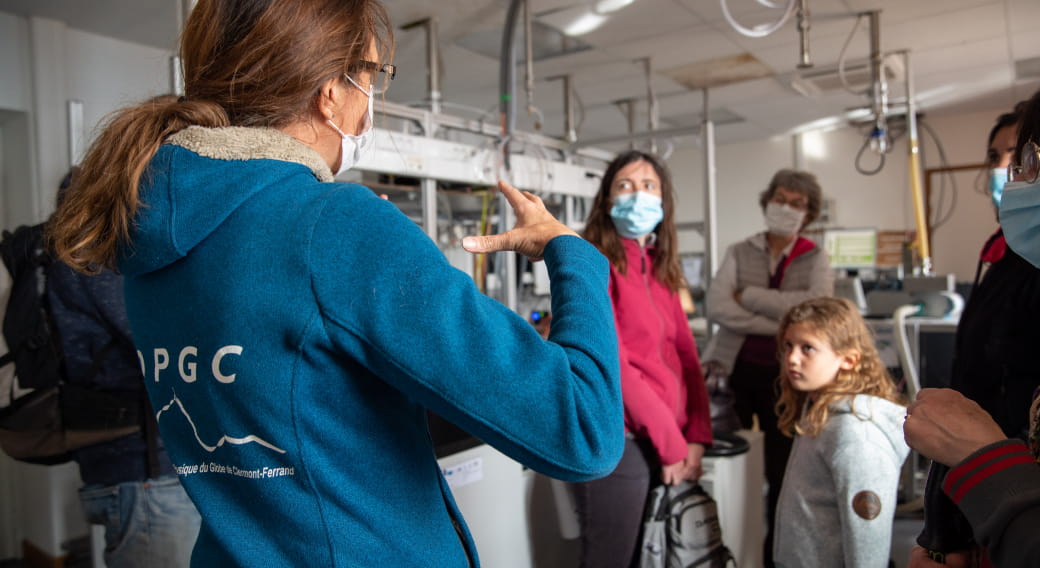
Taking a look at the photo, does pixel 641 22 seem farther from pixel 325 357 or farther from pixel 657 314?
pixel 325 357

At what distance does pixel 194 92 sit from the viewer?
679 mm

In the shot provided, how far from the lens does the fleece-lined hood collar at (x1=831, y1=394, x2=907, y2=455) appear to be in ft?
5.08

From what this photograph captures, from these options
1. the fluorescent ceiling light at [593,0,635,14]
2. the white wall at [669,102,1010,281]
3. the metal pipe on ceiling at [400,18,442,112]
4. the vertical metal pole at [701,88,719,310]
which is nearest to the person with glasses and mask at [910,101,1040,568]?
the vertical metal pole at [701,88,719,310]

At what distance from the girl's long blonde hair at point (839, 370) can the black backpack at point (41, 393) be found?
155cm

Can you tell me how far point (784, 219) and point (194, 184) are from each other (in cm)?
222

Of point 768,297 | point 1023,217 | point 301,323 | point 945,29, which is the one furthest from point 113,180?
point 945,29

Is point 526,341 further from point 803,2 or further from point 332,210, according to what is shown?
point 803,2

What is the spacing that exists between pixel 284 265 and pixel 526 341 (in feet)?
0.69

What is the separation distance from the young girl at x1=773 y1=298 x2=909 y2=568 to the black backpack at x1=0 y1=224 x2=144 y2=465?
1508mm

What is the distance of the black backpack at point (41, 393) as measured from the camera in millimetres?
1465

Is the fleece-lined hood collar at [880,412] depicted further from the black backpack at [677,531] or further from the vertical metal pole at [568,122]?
the vertical metal pole at [568,122]

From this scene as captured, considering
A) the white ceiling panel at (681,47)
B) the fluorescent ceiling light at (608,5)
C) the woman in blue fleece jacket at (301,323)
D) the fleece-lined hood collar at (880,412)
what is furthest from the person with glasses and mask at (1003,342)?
the white ceiling panel at (681,47)

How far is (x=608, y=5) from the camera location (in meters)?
3.49

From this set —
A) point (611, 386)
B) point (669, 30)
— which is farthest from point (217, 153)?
point (669, 30)
